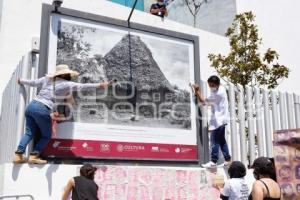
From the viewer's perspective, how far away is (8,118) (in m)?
5.66

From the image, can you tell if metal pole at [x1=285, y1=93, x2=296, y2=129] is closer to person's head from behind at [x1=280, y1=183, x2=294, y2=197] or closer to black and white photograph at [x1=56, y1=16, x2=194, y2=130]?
black and white photograph at [x1=56, y1=16, x2=194, y2=130]

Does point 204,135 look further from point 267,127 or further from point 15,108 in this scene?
point 15,108

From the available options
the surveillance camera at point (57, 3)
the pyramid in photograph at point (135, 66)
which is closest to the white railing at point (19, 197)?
the pyramid in photograph at point (135, 66)

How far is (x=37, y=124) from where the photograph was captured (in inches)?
192

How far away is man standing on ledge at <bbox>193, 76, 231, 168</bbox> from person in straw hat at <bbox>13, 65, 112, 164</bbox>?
185 centimetres

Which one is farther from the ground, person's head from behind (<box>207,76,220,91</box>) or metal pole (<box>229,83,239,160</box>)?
person's head from behind (<box>207,76,220,91</box>)

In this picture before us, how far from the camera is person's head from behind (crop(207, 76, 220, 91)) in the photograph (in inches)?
240

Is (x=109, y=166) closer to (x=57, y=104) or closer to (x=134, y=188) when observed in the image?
(x=134, y=188)

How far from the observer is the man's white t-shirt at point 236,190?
4418 millimetres

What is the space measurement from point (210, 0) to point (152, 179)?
436 inches

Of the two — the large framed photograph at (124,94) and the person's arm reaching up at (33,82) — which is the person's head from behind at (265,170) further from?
the person's arm reaching up at (33,82)

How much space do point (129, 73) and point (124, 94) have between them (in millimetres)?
336

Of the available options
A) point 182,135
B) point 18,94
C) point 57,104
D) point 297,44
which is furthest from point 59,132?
point 297,44

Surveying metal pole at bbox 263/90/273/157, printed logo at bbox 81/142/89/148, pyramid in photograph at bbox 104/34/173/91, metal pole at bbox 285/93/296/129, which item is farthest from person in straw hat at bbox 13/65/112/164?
metal pole at bbox 285/93/296/129
